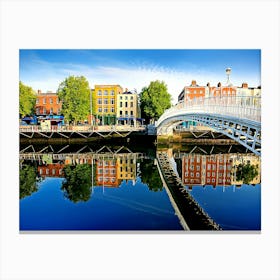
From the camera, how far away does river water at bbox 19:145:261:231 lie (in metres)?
3.81

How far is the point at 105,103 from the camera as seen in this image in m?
7.39

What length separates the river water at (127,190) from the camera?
3811mm

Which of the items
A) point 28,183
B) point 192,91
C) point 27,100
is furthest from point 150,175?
point 27,100

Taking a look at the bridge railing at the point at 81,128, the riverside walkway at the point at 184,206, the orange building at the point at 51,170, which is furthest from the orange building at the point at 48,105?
the riverside walkway at the point at 184,206

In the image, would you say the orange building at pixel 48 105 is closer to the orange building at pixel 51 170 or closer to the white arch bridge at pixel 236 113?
the orange building at pixel 51 170

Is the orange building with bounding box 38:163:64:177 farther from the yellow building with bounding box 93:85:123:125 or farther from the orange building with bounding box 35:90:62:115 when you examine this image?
the yellow building with bounding box 93:85:123:125

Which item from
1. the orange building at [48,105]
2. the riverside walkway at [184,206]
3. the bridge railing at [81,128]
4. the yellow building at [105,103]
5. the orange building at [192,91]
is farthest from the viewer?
the bridge railing at [81,128]

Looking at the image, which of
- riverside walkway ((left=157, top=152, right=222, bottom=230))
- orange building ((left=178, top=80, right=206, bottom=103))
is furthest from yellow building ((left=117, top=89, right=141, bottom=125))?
riverside walkway ((left=157, top=152, right=222, bottom=230))

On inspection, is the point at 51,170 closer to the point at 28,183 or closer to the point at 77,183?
the point at 77,183

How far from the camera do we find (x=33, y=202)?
4.49 m

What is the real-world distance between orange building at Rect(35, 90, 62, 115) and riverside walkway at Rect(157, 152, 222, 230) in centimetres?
322

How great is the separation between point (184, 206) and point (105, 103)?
387cm
